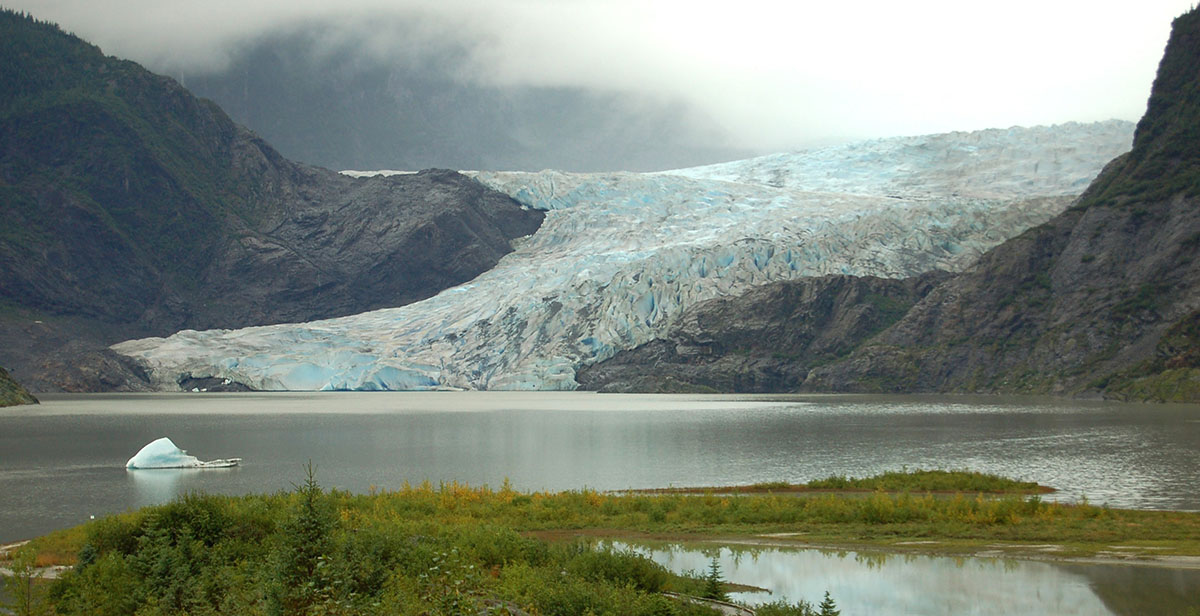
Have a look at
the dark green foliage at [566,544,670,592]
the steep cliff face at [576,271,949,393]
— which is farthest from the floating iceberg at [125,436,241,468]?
the steep cliff face at [576,271,949,393]

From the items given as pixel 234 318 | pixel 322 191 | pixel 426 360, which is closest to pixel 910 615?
pixel 426 360

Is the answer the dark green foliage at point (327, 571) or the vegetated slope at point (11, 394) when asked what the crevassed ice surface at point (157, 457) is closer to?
the dark green foliage at point (327, 571)

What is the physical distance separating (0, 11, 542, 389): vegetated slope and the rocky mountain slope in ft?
181

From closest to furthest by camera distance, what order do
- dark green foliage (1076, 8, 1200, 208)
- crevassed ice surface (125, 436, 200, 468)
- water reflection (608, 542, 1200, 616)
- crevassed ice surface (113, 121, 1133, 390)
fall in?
water reflection (608, 542, 1200, 616) < crevassed ice surface (125, 436, 200, 468) < dark green foliage (1076, 8, 1200, 208) < crevassed ice surface (113, 121, 1133, 390)

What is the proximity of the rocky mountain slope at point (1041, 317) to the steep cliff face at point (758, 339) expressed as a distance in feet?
0.46

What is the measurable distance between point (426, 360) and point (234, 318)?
59.3 m

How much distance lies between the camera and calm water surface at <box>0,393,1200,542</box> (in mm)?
31344

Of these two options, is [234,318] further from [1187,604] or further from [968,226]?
[1187,604]

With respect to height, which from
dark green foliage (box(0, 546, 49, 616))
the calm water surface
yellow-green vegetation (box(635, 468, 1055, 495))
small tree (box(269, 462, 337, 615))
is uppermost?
small tree (box(269, 462, 337, 615))

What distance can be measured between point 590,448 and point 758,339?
67.2 metres

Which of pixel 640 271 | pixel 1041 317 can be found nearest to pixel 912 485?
pixel 1041 317

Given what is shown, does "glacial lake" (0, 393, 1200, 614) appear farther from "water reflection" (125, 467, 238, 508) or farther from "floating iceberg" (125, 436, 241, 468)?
"floating iceberg" (125, 436, 241, 468)

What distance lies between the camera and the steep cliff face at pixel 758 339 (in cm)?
10819

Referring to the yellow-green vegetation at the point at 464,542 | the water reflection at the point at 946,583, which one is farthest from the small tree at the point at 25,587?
the water reflection at the point at 946,583
